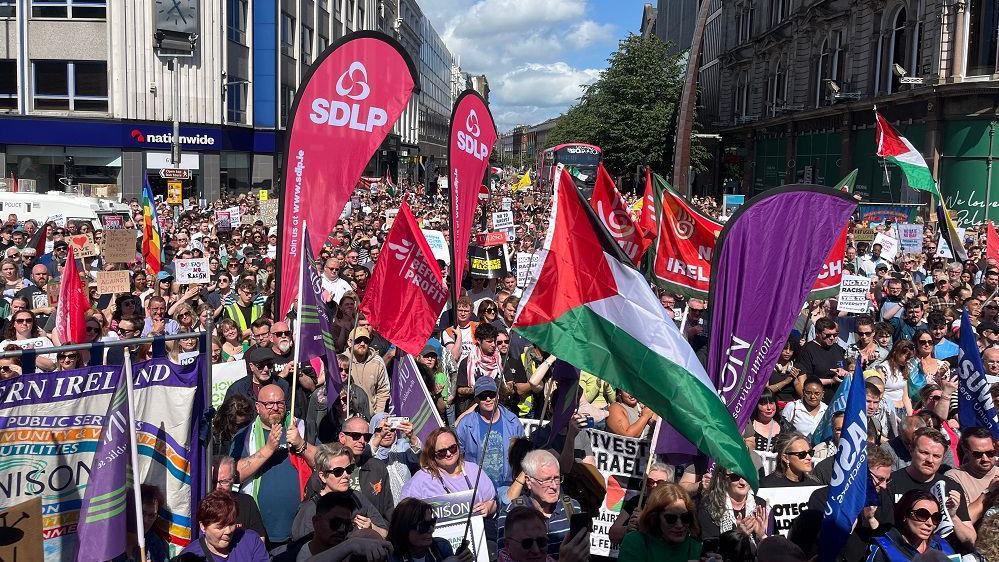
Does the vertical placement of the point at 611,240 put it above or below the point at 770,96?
below

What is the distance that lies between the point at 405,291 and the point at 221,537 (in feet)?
14.8

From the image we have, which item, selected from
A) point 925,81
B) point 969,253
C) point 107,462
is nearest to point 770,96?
point 925,81

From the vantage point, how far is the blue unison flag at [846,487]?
17.4 ft

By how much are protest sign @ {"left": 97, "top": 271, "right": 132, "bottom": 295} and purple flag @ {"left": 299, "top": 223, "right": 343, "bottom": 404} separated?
4.43 metres

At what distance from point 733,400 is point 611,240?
125 centimetres

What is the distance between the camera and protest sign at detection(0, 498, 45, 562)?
13.9 ft

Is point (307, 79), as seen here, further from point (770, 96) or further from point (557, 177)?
point (770, 96)

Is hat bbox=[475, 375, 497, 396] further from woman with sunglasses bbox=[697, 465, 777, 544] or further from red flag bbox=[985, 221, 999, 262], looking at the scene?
red flag bbox=[985, 221, 999, 262]

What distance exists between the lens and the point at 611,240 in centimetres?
562

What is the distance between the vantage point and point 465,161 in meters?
10.5

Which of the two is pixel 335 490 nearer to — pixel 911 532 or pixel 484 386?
pixel 484 386

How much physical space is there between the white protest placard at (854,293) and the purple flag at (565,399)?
18.7 ft

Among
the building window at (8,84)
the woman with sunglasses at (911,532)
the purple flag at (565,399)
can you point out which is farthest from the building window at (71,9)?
the woman with sunglasses at (911,532)

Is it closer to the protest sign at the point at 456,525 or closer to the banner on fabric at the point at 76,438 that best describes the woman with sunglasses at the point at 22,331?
the banner on fabric at the point at 76,438
